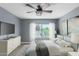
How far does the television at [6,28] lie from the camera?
2.46 m

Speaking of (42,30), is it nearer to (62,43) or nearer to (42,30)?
(42,30)

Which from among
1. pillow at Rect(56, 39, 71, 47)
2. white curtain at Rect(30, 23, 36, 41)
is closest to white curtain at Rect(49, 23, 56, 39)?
pillow at Rect(56, 39, 71, 47)

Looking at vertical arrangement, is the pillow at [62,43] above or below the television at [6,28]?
below

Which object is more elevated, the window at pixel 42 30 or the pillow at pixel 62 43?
the window at pixel 42 30

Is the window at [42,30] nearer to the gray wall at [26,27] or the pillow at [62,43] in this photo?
the gray wall at [26,27]

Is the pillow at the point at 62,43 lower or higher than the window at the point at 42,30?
lower

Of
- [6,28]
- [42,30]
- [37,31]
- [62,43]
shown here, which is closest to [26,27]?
[37,31]

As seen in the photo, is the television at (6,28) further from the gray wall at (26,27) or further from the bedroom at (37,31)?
the gray wall at (26,27)

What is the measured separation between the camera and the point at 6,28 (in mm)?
2621

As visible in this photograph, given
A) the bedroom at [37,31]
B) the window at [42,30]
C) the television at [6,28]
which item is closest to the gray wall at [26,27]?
the bedroom at [37,31]

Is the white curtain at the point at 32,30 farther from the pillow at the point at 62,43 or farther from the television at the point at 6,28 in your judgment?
the pillow at the point at 62,43

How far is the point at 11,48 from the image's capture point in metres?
2.45

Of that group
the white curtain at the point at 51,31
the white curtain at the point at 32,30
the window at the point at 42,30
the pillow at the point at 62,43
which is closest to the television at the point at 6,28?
the white curtain at the point at 32,30

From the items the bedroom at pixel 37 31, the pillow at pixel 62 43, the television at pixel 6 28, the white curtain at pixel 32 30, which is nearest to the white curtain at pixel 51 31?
the bedroom at pixel 37 31
